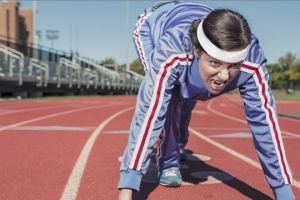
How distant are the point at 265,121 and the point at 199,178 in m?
1.26

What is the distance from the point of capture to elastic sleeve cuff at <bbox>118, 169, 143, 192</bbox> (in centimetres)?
255

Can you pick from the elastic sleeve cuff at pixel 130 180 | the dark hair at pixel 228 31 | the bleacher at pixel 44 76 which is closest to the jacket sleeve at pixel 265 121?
the dark hair at pixel 228 31

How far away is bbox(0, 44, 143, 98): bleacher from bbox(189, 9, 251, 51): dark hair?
19.8 metres

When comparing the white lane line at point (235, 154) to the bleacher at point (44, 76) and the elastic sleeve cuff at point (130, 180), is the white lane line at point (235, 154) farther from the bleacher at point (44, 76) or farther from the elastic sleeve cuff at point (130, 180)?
the bleacher at point (44, 76)

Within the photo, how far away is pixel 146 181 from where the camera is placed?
12.1 ft

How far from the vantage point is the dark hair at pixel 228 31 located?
243 centimetres

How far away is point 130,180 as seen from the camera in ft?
8.42

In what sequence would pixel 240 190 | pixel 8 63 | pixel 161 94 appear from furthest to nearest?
pixel 8 63
pixel 240 190
pixel 161 94

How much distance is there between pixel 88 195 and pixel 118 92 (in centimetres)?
4317

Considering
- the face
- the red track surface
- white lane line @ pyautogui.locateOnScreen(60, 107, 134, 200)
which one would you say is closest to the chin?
the face

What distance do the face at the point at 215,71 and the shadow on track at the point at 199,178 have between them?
3.39ft

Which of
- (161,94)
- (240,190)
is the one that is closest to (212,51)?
(161,94)

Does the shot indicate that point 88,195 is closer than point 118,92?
Yes

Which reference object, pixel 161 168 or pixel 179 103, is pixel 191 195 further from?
pixel 179 103
